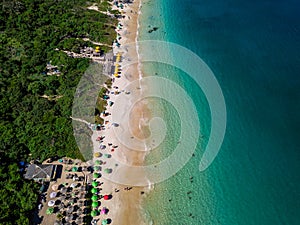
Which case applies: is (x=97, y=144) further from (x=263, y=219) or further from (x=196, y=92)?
(x=263, y=219)

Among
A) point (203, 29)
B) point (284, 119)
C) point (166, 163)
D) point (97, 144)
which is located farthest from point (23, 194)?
point (203, 29)

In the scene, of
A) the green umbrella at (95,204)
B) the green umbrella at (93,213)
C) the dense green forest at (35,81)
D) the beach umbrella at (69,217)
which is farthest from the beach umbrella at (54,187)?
the green umbrella at (93,213)

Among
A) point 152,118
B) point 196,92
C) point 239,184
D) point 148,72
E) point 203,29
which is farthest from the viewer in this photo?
point 203,29

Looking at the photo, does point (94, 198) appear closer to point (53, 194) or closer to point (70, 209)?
point (70, 209)

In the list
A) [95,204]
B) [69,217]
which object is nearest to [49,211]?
[69,217]

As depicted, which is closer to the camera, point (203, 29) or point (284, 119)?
point (284, 119)

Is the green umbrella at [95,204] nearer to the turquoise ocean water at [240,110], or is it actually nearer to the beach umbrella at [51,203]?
the beach umbrella at [51,203]

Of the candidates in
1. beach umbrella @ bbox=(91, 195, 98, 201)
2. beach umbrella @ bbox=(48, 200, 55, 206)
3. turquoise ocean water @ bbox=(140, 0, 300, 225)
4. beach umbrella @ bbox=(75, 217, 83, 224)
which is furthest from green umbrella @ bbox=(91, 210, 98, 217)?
turquoise ocean water @ bbox=(140, 0, 300, 225)
